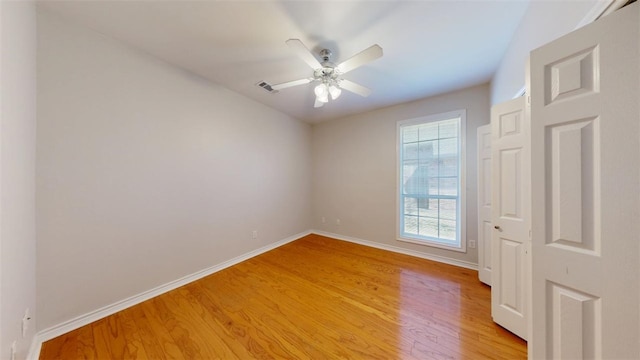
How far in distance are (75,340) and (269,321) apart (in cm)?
148

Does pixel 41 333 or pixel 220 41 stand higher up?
pixel 220 41

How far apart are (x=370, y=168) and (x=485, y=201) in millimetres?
1809

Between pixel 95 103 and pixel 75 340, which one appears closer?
pixel 75 340

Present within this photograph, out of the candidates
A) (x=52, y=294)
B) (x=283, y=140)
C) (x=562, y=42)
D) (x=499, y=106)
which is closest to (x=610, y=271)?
(x=562, y=42)

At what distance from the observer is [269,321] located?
1.75m

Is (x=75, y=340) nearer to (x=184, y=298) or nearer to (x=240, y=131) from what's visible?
(x=184, y=298)

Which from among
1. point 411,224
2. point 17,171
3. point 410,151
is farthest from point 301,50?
point 411,224

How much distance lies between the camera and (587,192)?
0.83 m

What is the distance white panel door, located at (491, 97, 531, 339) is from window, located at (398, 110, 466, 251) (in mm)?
1256

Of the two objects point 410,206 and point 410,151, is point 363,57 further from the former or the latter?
point 410,206

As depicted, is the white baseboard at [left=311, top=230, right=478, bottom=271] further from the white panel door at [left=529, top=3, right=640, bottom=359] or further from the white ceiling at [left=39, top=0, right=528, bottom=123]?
the white ceiling at [left=39, top=0, right=528, bottom=123]

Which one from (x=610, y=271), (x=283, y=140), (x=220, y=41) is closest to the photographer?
(x=610, y=271)

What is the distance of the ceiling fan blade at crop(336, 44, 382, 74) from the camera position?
150cm

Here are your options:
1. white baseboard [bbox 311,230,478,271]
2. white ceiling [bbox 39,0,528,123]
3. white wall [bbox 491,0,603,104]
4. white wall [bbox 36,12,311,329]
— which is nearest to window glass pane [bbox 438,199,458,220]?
white baseboard [bbox 311,230,478,271]
